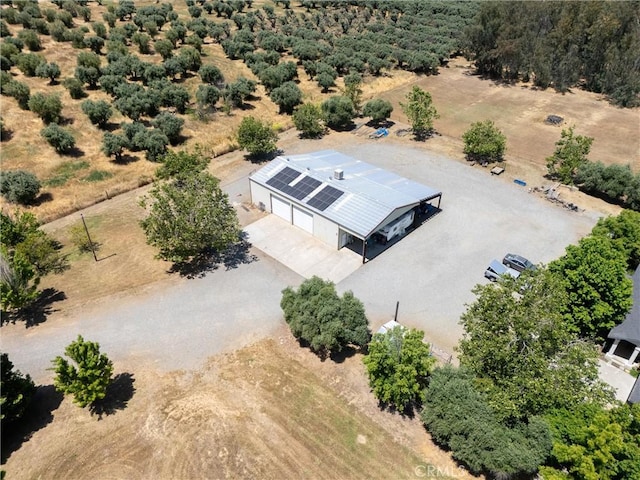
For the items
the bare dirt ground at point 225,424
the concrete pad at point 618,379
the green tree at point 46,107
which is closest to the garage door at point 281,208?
the bare dirt ground at point 225,424

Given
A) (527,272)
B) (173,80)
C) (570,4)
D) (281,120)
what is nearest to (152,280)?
(527,272)

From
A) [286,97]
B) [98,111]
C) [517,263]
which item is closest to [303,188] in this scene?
[517,263]

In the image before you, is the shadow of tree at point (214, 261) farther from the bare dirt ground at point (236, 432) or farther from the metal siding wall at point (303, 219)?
the bare dirt ground at point (236, 432)

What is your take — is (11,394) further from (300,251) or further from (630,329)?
(630,329)

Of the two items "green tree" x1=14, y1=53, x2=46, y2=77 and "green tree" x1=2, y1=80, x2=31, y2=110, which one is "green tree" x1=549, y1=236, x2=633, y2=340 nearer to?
"green tree" x1=2, y1=80, x2=31, y2=110

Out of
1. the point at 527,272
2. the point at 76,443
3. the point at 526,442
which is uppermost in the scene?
the point at 527,272

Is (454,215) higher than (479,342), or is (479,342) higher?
(479,342)

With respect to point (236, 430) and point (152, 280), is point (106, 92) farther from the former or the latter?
point (236, 430)

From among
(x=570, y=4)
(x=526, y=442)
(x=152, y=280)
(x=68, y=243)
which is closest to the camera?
(x=526, y=442)
